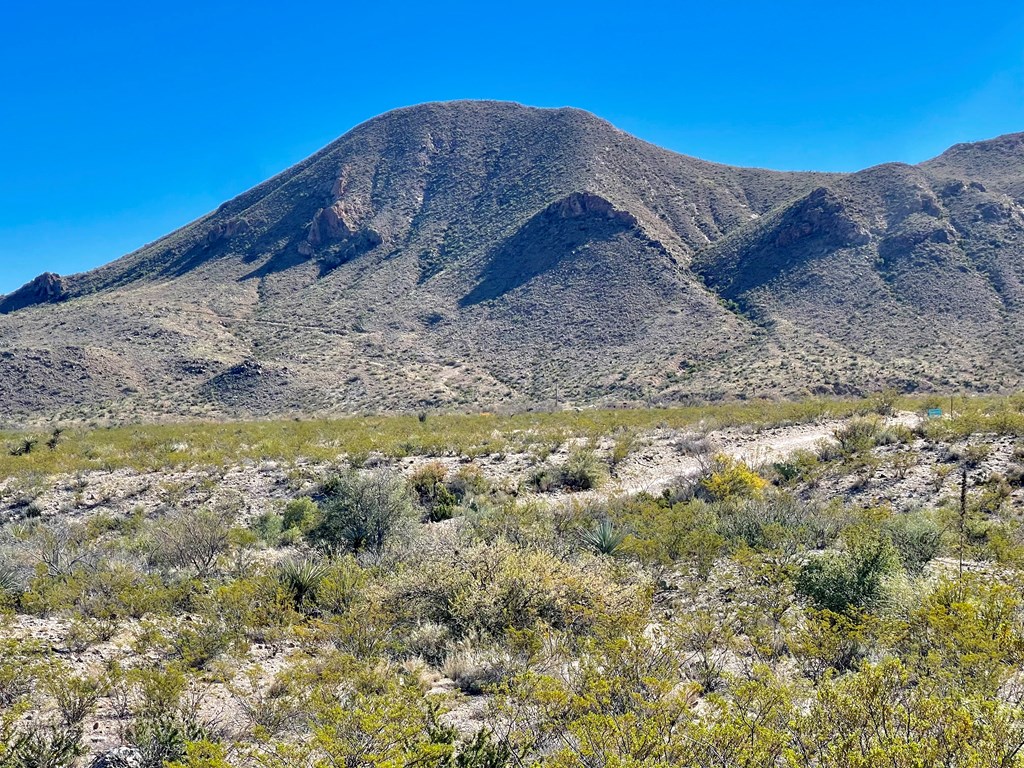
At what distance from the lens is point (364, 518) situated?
447 inches

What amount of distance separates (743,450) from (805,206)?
4839 centimetres

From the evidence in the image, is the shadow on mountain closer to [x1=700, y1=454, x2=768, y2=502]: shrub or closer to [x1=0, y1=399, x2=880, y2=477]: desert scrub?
[x1=0, y1=399, x2=880, y2=477]: desert scrub

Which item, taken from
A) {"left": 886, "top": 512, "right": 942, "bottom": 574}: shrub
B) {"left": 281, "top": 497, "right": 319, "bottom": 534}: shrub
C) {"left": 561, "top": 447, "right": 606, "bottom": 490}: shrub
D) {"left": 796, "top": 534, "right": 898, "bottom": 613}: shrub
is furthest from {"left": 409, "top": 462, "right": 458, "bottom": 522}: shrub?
{"left": 886, "top": 512, "right": 942, "bottom": 574}: shrub

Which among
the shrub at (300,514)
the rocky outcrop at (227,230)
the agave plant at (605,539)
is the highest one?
the rocky outcrop at (227,230)

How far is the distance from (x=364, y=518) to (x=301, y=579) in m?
3.32

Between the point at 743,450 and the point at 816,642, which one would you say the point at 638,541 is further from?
the point at 743,450

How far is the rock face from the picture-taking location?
7419cm

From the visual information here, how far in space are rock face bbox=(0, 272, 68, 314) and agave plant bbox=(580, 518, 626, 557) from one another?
8559cm

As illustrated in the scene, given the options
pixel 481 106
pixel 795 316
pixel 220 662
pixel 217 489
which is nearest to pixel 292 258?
pixel 481 106

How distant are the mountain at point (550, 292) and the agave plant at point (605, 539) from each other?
29924mm

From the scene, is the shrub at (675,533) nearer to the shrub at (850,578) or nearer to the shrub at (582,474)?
the shrub at (850,578)

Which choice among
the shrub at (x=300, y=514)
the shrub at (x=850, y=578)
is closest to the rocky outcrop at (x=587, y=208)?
the shrub at (x=300, y=514)

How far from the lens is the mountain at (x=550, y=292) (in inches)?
1703

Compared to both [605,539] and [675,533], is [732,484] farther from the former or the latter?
[605,539]
